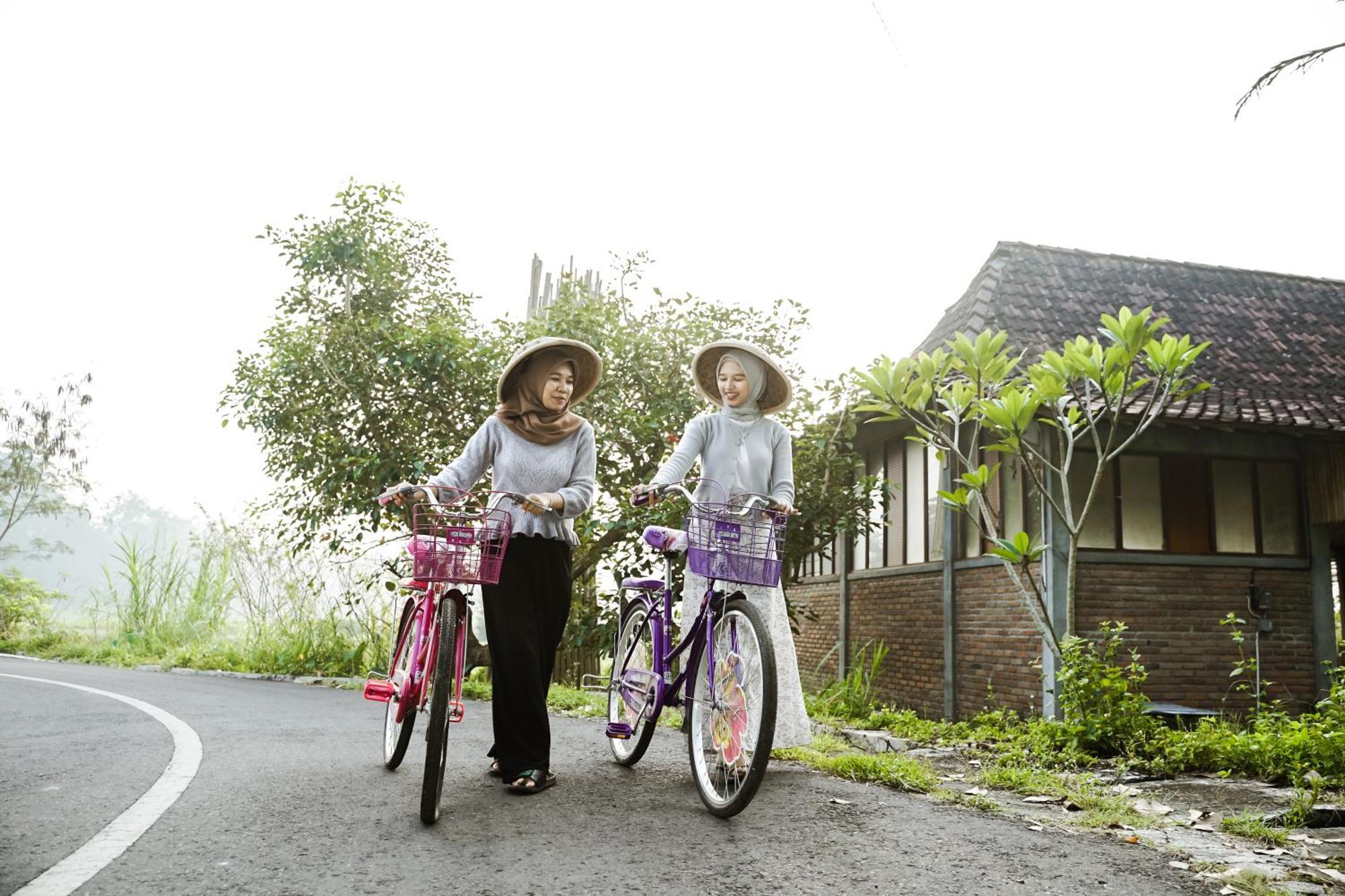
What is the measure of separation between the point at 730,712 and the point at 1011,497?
676cm

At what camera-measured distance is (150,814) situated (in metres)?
4.05

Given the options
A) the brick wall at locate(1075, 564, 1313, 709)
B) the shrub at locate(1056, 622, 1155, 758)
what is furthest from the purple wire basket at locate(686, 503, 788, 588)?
the brick wall at locate(1075, 564, 1313, 709)

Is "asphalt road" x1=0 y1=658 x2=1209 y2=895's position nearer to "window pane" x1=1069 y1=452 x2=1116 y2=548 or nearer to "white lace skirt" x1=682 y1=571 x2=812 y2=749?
"white lace skirt" x1=682 y1=571 x2=812 y2=749

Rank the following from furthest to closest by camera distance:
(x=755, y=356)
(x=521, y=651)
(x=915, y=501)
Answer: (x=915, y=501)
(x=755, y=356)
(x=521, y=651)

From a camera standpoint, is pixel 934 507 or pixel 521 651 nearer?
pixel 521 651

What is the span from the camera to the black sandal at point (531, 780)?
15.1 feet

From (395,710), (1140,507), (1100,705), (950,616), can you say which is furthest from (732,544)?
(1140,507)

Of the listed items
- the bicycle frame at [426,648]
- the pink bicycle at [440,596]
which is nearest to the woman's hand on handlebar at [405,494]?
the pink bicycle at [440,596]

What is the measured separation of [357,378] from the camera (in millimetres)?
10914

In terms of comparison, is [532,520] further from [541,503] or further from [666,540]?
[666,540]

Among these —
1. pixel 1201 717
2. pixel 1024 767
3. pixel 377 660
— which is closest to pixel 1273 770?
pixel 1024 767

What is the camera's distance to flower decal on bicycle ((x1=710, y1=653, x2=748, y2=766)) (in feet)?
14.3

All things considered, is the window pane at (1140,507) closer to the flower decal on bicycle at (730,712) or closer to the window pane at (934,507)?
the window pane at (934,507)

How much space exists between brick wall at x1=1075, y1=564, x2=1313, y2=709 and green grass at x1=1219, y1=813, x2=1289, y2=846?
5.06 metres
